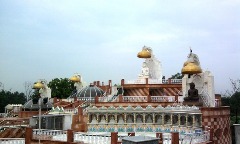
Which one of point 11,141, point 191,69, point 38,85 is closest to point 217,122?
point 191,69

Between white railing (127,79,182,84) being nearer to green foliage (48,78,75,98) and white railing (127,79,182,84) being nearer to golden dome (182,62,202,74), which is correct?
golden dome (182,62,202,74)

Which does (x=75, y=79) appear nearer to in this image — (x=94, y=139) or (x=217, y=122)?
(x=217, y=122)

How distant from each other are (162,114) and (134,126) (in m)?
2.08

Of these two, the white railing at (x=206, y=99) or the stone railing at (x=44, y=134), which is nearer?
the stone railing at (x=44, y=134)

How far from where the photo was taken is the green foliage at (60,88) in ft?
134

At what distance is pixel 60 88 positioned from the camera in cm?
4128

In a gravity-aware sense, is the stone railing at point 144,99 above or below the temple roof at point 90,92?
below

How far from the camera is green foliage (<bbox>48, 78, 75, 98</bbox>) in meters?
40.9

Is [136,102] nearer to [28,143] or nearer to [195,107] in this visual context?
[195,107]

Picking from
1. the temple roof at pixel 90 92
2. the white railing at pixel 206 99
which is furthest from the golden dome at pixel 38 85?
the white railing at pixel 206 99

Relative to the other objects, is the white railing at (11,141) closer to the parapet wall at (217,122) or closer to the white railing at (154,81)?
the parapet wall at (217,122)

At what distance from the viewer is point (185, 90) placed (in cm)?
2325

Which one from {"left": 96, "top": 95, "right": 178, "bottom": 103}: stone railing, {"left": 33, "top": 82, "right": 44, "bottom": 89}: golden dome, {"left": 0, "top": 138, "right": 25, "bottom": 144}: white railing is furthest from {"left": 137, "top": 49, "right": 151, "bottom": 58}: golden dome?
{"left": 0, "top": 138, "right": 25, "bottom": 144}: white railing

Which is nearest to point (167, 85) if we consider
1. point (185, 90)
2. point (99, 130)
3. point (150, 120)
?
point (185, 90)
